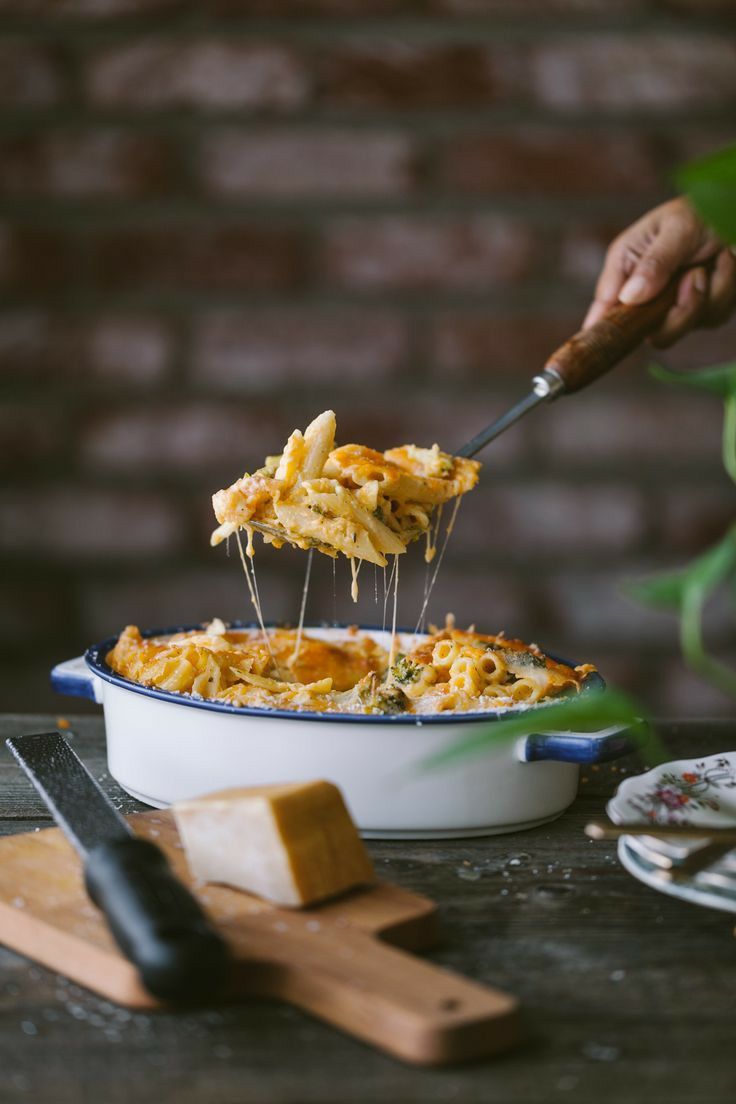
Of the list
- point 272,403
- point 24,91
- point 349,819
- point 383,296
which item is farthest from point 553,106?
point 349,819

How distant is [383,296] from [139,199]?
0.40 metres

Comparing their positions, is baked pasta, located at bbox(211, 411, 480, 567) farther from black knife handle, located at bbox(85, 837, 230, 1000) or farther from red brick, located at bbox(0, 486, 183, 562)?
red brick, located at bbox(0, 486, 183, 562)

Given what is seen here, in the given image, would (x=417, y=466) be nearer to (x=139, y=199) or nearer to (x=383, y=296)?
(x=383, y=296)

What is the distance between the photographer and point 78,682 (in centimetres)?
119

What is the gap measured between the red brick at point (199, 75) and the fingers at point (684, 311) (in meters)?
0.77

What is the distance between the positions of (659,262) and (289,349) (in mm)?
750

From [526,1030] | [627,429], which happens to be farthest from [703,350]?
[526,1030]

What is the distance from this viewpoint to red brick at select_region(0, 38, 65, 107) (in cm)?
201

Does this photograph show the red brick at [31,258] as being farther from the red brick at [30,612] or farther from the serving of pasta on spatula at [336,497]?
the serving of pasta on spatula at [336,497]

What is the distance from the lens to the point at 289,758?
0.97 meters

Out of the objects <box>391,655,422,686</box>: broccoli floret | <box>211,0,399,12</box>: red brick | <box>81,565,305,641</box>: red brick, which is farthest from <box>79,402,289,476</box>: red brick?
<box>391,655,422,686</box>: broccoli floret

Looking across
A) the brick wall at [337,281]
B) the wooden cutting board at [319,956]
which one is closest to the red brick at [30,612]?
the brick wall at [337,281]

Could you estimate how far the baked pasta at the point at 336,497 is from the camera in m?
1.16

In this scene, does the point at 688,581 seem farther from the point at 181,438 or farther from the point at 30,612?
the point at 30,612
